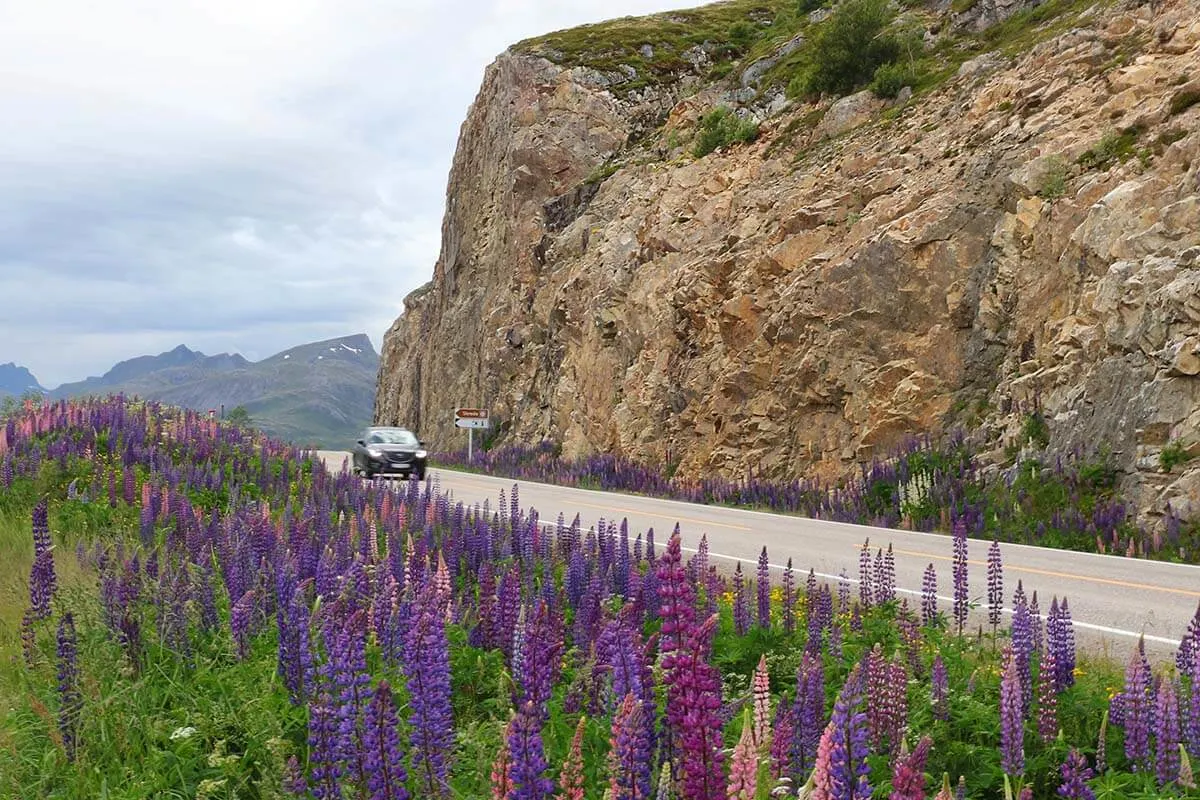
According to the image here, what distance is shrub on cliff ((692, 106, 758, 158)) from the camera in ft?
102

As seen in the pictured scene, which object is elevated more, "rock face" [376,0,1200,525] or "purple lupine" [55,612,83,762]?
"rock face" [376,0,1200,525]

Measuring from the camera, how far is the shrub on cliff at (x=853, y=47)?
28406 millimetres

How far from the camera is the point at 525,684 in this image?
12.3 ft

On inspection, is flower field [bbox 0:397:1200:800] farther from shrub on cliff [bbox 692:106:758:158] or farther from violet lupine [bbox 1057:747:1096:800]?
shrub on cliff [bbox 692:106:758:158]

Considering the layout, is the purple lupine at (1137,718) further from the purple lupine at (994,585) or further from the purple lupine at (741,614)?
the purple lupine at (741,614)

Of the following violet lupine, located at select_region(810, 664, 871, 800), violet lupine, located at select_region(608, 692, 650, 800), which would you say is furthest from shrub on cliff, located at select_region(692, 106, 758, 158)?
violet lupine, located at select_region(608, 692, 650, 800)

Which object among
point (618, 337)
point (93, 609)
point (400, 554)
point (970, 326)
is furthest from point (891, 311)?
point (93, 609)

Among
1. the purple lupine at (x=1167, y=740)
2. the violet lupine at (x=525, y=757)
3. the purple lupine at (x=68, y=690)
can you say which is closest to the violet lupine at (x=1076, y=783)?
the purple lupine at (x=1167, y=740)

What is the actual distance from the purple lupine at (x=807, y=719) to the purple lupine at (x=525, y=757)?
51.4 inches

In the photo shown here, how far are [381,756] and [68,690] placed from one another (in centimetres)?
246

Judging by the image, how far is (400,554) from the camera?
7172 millimetres

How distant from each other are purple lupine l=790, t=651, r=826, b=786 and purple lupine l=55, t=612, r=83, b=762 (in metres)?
3.45

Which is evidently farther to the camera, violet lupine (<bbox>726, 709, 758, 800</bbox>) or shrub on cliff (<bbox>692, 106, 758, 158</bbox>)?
shrub on cliff (<bbox>692, 106, 758, 158</bbox>)

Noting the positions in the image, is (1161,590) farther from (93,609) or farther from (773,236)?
(773,236)
